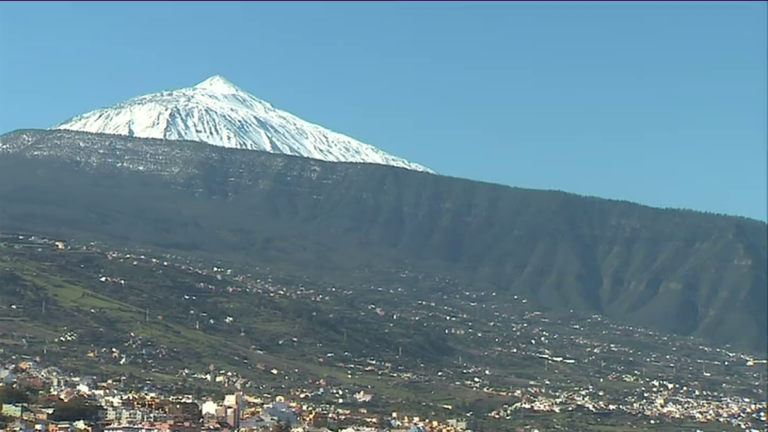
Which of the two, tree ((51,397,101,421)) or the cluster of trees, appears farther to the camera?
the cluster of trees

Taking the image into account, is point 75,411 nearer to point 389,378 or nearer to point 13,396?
point 13,396

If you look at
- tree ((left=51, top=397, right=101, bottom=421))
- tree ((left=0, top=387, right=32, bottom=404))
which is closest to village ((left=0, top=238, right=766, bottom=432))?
tree ((left=51, top=397, right=101, bottom=421))

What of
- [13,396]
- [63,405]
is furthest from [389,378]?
[63,405]

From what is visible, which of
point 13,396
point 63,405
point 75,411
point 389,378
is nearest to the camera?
point 63,405

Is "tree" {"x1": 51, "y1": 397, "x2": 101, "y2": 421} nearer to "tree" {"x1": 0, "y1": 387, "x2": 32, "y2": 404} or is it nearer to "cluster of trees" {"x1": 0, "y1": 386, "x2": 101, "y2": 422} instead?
"cluster of trees" {"x1": 0, "y1": 386, "x2": 101, "y2": 422}

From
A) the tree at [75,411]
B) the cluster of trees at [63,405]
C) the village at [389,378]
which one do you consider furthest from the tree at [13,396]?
the tree at [75,411]

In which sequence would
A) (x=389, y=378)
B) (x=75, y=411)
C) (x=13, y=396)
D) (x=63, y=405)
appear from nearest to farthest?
(x=63, y=405)
(x=75, y=411)
(x=13, y=396)
(x=389, y=378)

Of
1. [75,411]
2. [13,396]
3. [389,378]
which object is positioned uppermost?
[13,396]

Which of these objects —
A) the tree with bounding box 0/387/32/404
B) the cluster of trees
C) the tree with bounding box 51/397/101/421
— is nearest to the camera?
the tree with bounding box 51/397/101/421

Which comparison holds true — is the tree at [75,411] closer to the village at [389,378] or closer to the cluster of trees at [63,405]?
the cluster of trees at [63,405]

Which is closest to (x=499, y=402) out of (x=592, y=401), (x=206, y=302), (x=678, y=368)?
(x=592, y=401)

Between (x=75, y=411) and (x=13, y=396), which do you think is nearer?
(x=75, y=411)
